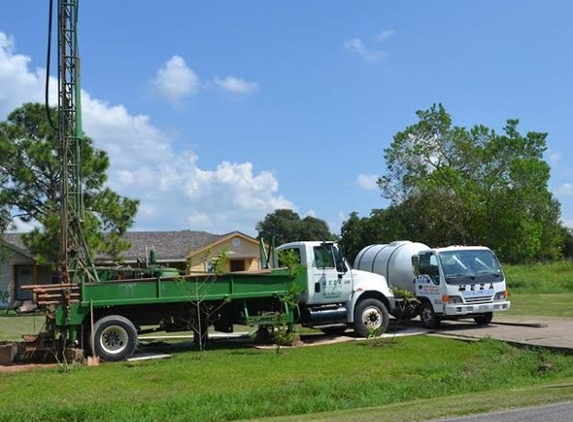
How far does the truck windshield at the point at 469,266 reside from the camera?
19891mm

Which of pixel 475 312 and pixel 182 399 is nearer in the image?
pixel 182 399

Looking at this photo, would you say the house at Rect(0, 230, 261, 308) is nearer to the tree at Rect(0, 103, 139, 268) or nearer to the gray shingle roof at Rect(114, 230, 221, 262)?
the gray shingle roof at Rect(114, 230, 221, 262)

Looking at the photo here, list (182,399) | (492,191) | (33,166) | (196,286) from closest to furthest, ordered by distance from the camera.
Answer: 1. (182,399)
2. (196,286)
3. (33,166)
4. (492,191)

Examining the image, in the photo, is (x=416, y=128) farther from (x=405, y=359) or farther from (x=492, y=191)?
(x=405, y=359)

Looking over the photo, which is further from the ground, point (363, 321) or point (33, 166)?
point (33, 166)

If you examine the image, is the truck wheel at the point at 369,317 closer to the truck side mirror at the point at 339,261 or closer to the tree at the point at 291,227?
the truck side mirror at the point at 339,261

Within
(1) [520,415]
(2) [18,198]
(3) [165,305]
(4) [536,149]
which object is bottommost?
(1) [520,415]

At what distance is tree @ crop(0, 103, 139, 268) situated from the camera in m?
32.5

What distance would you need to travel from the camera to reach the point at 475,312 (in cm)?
1977

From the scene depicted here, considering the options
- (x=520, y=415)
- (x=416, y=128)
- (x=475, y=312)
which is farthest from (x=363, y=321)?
(x=416, y=128)

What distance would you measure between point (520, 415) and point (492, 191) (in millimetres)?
47408

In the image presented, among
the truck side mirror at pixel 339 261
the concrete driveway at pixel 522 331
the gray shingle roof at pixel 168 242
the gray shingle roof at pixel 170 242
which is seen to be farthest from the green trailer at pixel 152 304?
the gray shingle roof at pixel 170 242

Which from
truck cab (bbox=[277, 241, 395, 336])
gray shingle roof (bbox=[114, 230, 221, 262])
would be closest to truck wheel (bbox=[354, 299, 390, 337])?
truck cab (bbox=[277, 241, 395, 336])

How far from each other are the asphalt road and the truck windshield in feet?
37.2
